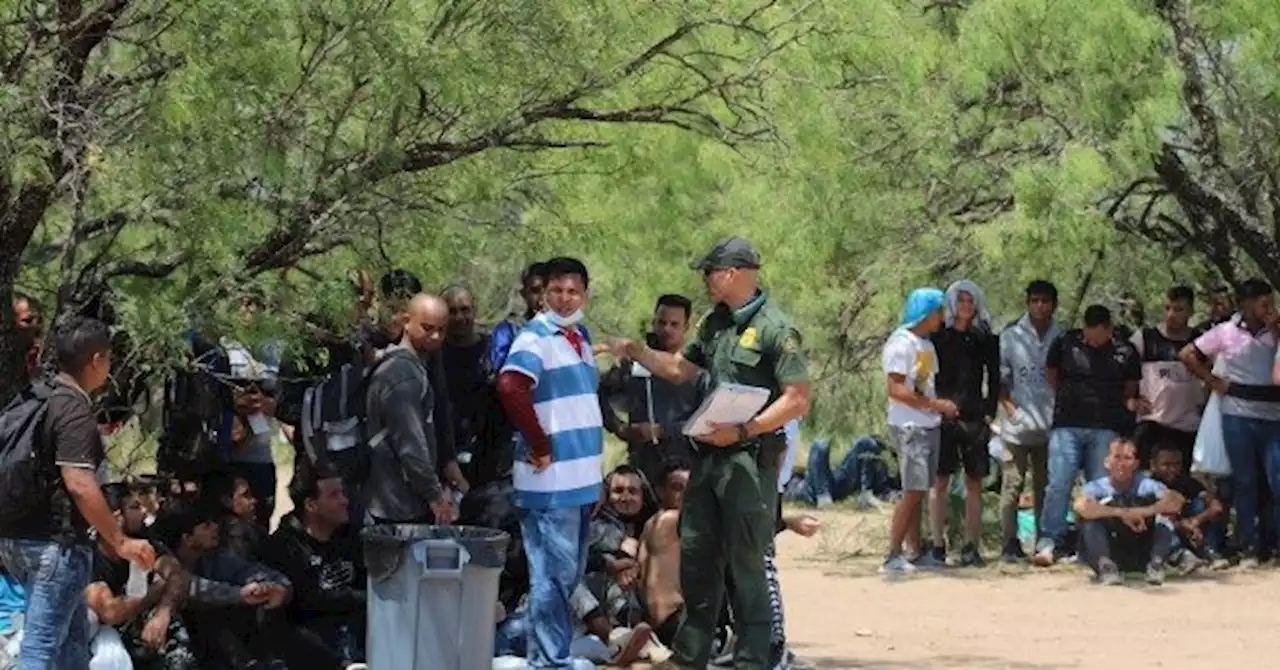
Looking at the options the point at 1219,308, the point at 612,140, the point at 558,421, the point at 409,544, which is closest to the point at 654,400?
the point at 612,140

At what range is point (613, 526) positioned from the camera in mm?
10734

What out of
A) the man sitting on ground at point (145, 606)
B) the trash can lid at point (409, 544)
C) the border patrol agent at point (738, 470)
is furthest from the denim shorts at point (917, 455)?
the man sitting on ground at point (145, 606)

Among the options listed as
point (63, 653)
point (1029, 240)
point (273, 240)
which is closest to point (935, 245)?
point (1029, 240)

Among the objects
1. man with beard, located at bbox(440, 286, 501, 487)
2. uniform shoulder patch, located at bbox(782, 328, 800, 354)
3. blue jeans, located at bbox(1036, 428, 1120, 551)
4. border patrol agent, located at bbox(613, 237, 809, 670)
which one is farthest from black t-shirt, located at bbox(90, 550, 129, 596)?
blue jeans, located at bbox(1036, 428, 1120, 551)

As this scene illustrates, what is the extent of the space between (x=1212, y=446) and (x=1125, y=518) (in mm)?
948

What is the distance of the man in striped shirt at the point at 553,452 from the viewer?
9.38 meters

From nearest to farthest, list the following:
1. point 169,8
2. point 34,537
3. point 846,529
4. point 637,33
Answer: point 34,537
point 169,8
point 637,33
point 846,529

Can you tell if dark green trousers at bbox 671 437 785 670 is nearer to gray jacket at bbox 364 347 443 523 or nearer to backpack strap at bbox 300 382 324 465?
gray jacket at bbox 364 347 443 523

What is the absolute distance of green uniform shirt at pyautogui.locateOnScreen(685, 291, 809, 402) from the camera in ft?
30.2

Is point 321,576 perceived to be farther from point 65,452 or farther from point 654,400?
point 654,400

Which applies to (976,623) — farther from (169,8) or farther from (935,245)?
(169,8)

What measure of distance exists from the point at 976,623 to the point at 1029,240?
3.55 m

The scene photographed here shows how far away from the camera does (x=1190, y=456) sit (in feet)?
48.8

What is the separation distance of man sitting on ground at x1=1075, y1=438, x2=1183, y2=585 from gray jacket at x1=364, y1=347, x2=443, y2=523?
5668mm
